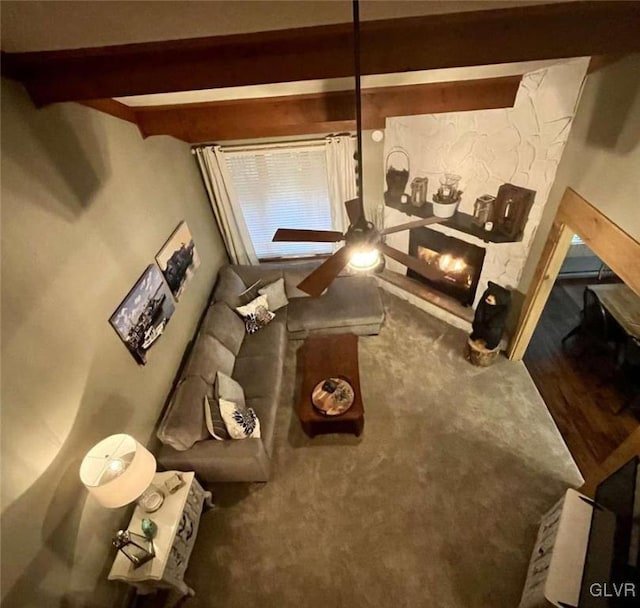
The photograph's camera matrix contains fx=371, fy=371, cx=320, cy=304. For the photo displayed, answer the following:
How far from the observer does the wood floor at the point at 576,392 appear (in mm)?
3494

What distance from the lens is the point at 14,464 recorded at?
202 centimetres

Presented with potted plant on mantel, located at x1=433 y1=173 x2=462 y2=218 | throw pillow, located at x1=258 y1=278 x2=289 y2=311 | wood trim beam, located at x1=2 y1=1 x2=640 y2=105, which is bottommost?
throw pillow, located at x1=258 y1=278 x2=289 y2=311

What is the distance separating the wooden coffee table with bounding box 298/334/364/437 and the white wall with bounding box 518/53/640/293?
2.46 m

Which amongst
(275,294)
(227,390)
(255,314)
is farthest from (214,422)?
(275,294)

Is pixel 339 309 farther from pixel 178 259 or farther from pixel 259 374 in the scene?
pixel 178 259

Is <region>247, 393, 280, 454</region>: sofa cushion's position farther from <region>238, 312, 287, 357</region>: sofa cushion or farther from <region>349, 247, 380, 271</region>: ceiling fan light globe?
<region>349, 247, 380, 271</region>: ceiling fan light globe

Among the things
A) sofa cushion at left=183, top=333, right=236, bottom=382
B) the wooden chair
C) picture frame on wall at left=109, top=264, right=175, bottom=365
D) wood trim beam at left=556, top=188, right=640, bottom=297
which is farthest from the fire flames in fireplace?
picture frame on wall at left=109, top=264, right=175, bottom=365

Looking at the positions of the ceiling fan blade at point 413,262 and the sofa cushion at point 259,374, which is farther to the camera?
the sofa cushion at point 259,374

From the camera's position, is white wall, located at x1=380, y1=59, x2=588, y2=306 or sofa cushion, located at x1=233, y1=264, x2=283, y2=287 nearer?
white wall, located at x1=380, y1=59, x2=588, y2=306

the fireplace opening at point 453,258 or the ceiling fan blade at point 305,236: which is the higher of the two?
the ceiling fan blade at point 305,236

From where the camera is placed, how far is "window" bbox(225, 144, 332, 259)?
4812 millimetres

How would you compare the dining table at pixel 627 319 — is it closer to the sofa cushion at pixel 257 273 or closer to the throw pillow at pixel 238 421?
the throw pillow at pixel 238 421

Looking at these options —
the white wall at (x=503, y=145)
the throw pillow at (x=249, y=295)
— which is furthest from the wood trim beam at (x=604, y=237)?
the throw pillow at (x=249, y=295)

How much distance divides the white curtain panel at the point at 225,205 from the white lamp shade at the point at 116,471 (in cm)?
333
